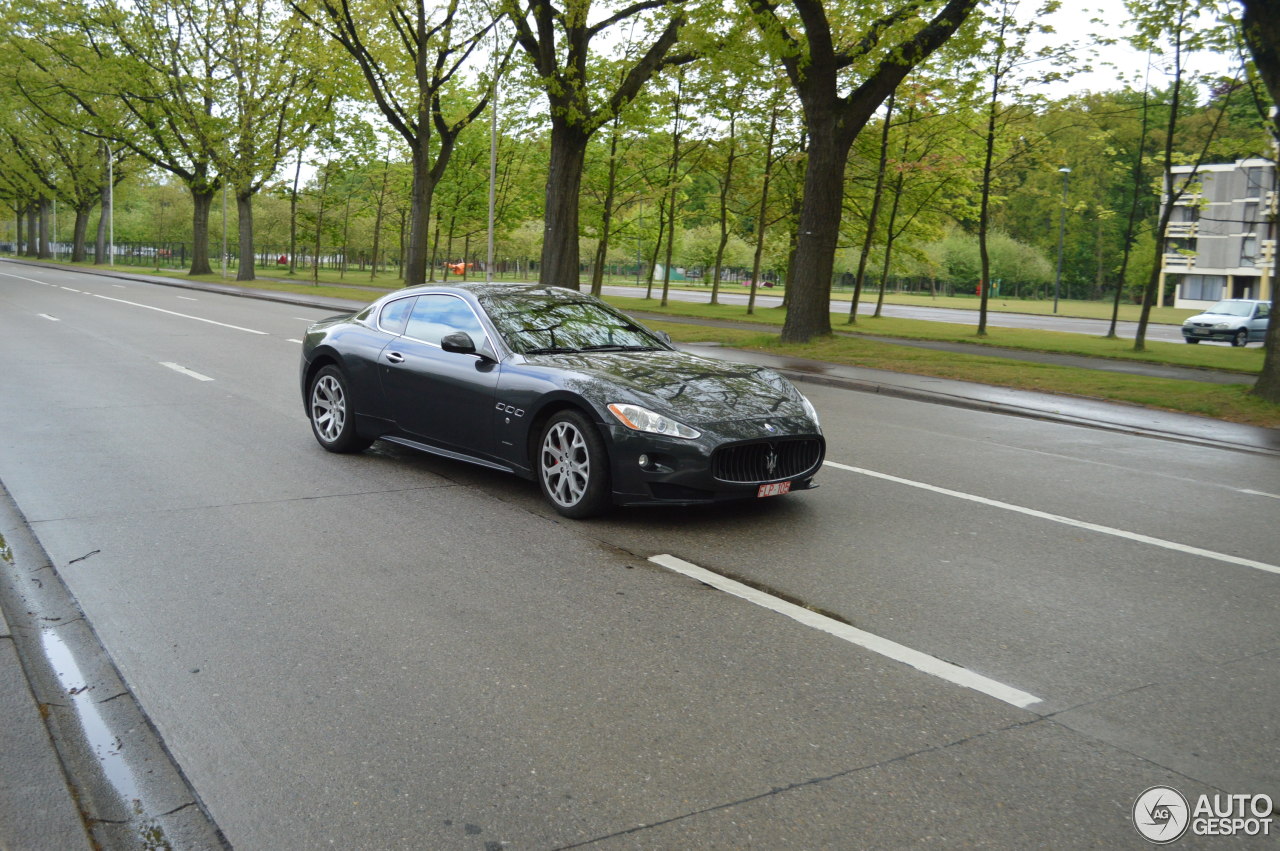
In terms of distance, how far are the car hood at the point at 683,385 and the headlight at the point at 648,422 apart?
5 centimetres

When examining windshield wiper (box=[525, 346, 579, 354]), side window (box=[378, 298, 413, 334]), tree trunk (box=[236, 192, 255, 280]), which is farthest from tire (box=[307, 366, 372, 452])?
tree trunk (box=[236, 192, 255, 280])

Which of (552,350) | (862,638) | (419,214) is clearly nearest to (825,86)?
(552,350)

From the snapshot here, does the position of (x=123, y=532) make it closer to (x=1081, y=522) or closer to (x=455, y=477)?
(x=455, y=477)

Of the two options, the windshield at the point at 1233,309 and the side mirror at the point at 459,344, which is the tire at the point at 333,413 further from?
the windshield at the point at 1233,309

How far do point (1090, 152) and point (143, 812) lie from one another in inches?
3525

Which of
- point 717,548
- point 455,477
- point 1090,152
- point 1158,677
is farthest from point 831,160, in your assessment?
point 1090,152

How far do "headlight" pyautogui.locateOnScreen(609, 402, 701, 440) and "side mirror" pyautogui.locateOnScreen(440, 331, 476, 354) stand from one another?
138 cm

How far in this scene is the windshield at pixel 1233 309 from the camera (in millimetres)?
33625

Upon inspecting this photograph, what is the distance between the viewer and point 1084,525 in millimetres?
7109

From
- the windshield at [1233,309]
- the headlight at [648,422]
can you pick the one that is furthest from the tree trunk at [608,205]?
the headlight at [648,422]

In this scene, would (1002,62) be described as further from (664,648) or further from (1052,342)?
(664,648)

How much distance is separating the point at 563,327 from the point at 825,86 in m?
14.2

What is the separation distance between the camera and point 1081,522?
7199 mm

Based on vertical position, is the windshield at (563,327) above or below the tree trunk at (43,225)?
below
